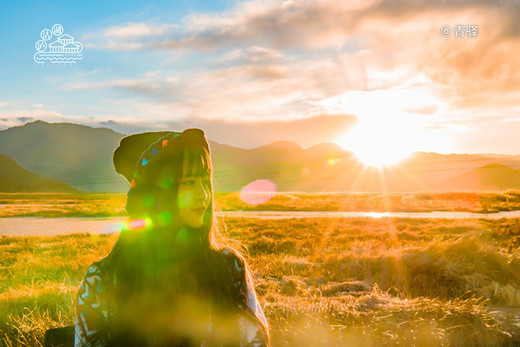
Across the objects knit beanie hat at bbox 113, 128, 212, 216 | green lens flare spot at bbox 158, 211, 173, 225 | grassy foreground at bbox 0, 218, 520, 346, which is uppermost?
knit beanie hat at bbox 113, 128, 212, 216

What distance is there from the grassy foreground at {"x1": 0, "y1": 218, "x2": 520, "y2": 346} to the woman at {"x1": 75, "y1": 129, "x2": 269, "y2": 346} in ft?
7.32

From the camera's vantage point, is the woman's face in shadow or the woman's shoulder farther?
the woman's shoulder

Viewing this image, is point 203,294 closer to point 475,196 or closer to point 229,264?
point 229,264

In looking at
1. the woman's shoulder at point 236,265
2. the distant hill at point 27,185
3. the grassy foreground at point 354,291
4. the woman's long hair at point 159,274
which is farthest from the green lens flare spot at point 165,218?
the distant hill at point 27,185

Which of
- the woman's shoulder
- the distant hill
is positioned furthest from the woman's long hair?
the distant hill

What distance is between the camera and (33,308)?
5410 mm

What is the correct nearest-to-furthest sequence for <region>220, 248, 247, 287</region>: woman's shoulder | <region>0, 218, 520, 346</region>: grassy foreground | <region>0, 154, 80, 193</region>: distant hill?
<region>220, 248, 247, 287</region>: woman's shoulder → <region>0, 218, 520, 346</region>: grassy foreground → <region>0, 154, 80, 193</region>: distant hill

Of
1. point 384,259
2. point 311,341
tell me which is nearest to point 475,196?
point 384,259

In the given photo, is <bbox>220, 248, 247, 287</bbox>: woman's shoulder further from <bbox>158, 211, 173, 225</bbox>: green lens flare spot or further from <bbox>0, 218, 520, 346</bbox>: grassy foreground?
<bbox>0, 218, 520, 346</bbox>: grassy foreground

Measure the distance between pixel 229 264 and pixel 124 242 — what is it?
0.67 m

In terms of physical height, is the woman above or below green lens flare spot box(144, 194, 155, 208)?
below

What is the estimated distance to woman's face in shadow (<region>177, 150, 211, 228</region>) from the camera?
7.54 ft

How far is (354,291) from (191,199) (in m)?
5.51

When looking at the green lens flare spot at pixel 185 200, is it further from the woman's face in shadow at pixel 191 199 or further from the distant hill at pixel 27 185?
the distant hill at pixel 27 185
